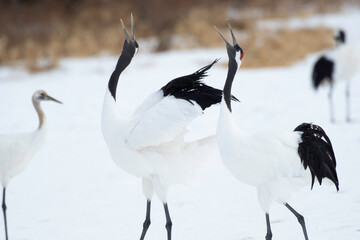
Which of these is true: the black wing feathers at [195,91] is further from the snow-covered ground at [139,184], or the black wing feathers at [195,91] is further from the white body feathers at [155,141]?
the snow-covered ground at [139,184]

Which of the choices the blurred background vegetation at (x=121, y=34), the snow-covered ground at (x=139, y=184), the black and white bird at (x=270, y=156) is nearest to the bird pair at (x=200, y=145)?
the black and white bird at (x=270, y=156)

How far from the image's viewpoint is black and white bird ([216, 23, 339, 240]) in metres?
3.06

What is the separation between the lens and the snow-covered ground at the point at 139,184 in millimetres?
4062

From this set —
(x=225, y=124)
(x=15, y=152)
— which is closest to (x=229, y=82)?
(x=225, y=124)

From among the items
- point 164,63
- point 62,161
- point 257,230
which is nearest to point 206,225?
point 257,230

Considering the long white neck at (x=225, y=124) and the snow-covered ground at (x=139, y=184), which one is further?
the snow-covered ground at (x=139, y=184)

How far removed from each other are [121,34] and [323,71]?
25.7 ft

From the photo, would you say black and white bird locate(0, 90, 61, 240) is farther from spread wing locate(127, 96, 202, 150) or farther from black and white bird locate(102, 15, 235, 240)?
spread wing locate(127, 96, 202, 150)

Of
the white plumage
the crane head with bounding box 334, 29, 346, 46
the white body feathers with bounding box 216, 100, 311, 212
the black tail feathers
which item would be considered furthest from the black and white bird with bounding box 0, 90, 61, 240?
the crane head with bounding box 334, 29, 346, 46

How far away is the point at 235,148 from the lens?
3.03 metres

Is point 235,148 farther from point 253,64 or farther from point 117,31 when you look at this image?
point 117,31

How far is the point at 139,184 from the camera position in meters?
5.27

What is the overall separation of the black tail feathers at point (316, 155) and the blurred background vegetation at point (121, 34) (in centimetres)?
874

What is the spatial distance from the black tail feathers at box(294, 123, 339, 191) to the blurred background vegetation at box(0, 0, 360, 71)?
8.74 m
